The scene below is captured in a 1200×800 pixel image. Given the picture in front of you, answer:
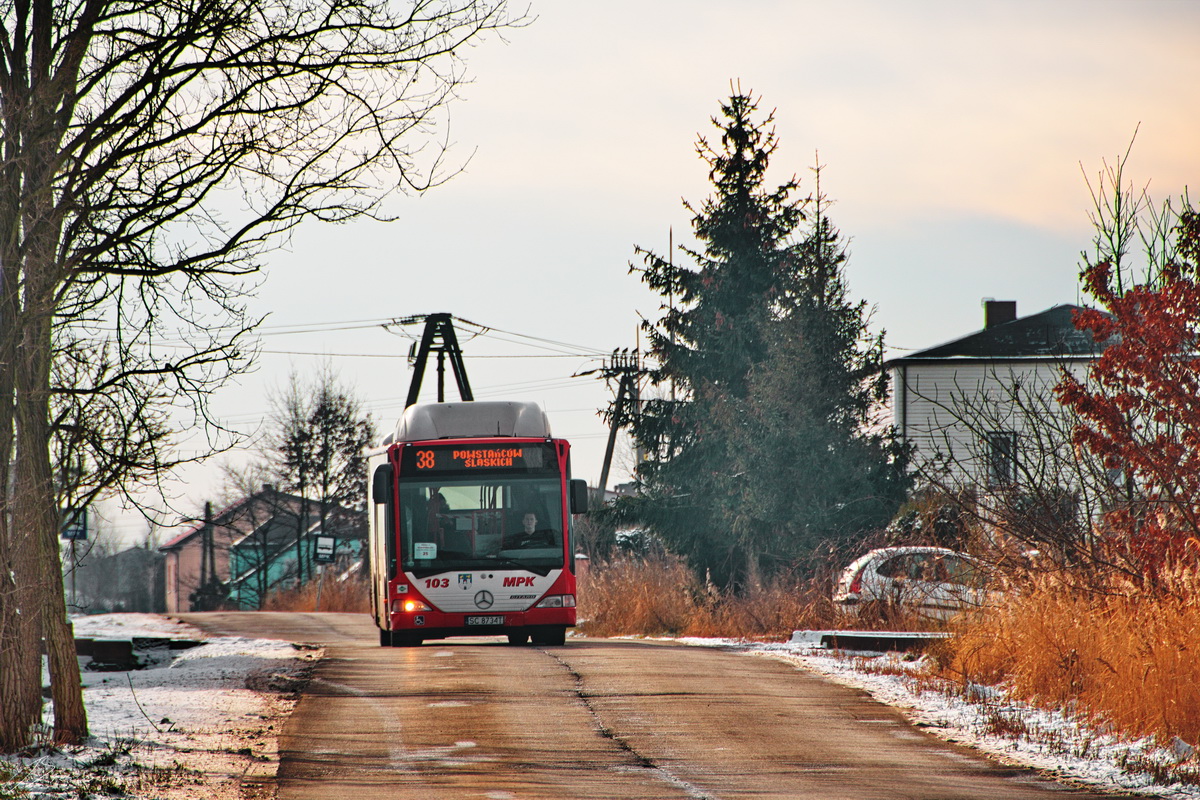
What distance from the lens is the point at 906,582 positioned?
19.0 metres

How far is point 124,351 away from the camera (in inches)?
407

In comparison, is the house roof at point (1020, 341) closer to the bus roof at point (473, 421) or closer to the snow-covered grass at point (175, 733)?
the bus roof at point (473, 421)

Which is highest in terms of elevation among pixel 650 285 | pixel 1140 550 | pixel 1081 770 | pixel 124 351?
pixel 650 285

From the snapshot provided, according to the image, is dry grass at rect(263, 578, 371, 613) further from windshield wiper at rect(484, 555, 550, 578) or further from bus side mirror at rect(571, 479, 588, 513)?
bus side mirror at rect(571, 479, 588, 513)

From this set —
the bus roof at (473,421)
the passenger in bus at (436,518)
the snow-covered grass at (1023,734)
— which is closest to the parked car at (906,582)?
the snow-covered grass at (1023,734)

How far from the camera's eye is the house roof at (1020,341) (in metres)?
51.7

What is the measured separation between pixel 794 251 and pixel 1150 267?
1767 centimetres

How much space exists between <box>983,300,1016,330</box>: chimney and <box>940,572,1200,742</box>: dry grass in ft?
153

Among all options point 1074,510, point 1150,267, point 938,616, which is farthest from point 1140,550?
point 938,616

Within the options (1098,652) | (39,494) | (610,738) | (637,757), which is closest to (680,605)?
(1098,652)

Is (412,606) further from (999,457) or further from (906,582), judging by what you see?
(999,457)

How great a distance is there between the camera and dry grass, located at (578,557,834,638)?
21.6m

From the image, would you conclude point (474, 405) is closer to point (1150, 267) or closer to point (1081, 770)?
point (1150, 267)

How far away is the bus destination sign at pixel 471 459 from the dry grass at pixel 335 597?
25042 mm
